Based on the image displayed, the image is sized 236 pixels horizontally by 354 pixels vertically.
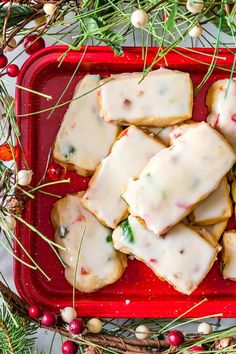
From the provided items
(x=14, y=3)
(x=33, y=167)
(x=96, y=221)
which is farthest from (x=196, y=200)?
(x=14, y=3)

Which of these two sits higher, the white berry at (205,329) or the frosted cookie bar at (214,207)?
the frosted cookie bar at (214,207)

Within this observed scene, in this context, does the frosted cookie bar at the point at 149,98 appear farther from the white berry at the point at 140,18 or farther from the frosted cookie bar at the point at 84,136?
the white berry at the point at 140,18

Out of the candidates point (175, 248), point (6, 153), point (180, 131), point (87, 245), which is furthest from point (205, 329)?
point (6, 153)

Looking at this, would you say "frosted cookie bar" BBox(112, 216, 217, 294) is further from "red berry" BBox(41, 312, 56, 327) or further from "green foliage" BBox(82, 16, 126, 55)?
"green foliage" BBox(82, 16, 126, 55)

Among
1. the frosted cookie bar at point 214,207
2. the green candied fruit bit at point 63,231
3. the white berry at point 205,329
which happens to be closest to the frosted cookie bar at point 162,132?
the frosted cookie bar at point 214,207

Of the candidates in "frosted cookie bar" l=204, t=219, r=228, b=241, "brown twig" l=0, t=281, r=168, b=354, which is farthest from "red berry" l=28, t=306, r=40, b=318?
"frosted cookie bar" l=204, t=219, r=228, b=241

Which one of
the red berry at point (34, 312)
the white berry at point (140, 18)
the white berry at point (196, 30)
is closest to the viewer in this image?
the white berry at point (140, 18)
